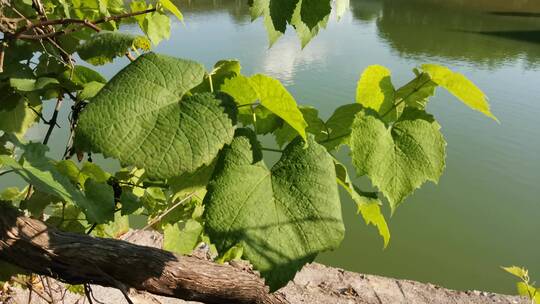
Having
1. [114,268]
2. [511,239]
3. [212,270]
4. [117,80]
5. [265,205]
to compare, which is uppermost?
[117,80]

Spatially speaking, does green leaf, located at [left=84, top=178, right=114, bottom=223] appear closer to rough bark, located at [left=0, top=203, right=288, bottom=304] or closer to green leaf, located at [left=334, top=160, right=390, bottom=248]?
rough bark, located at [left=0, top=203, right=288, bottom=304]

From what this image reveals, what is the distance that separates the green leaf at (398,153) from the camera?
18.3 inches

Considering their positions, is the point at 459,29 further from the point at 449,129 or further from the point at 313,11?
the point at 313,11

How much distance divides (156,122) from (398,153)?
265 millimetres

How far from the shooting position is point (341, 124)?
0.56 metres

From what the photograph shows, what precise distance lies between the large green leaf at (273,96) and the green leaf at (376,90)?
0.53 ft

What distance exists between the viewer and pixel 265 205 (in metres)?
0.36

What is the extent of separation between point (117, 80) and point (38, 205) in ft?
2.35

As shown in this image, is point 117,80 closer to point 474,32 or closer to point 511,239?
point 511,239

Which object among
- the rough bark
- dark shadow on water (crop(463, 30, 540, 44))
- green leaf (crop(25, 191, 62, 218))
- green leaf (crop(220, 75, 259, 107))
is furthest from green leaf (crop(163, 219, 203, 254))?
dark shadow on water (crop(463, 30, 540, 44))

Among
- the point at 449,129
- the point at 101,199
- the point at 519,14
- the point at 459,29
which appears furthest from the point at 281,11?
the point at 519,14

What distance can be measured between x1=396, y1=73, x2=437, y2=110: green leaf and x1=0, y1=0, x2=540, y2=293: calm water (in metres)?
0.17

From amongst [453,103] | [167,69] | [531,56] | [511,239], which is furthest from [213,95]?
[531,56]

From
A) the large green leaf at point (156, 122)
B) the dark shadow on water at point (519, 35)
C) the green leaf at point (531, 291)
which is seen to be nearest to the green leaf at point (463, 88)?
the large green leaf at point (156, 122)
